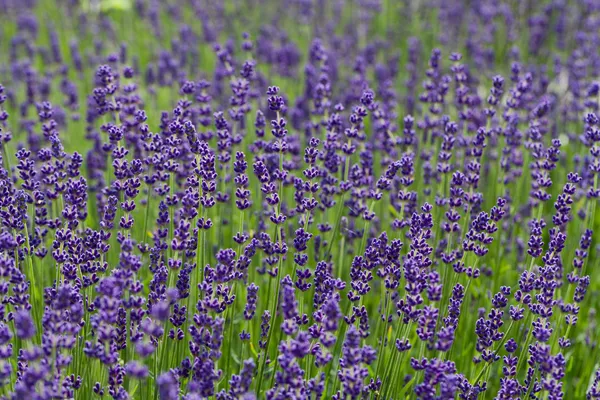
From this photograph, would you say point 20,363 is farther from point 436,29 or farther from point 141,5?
point 436,29

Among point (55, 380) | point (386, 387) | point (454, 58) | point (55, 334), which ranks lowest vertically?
point (386, 387)

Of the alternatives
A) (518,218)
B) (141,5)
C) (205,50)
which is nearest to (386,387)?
(518,218)

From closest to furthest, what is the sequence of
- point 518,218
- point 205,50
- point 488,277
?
1. point 488,277
2. point 518,218
3. point 205,50

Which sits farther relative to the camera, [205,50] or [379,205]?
[205,50]

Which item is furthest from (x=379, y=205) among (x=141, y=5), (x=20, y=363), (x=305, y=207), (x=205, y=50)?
(x=141, y=5)

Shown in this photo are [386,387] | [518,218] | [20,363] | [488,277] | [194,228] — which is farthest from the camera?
[518,218]

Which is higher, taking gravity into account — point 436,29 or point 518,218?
point 436,29
